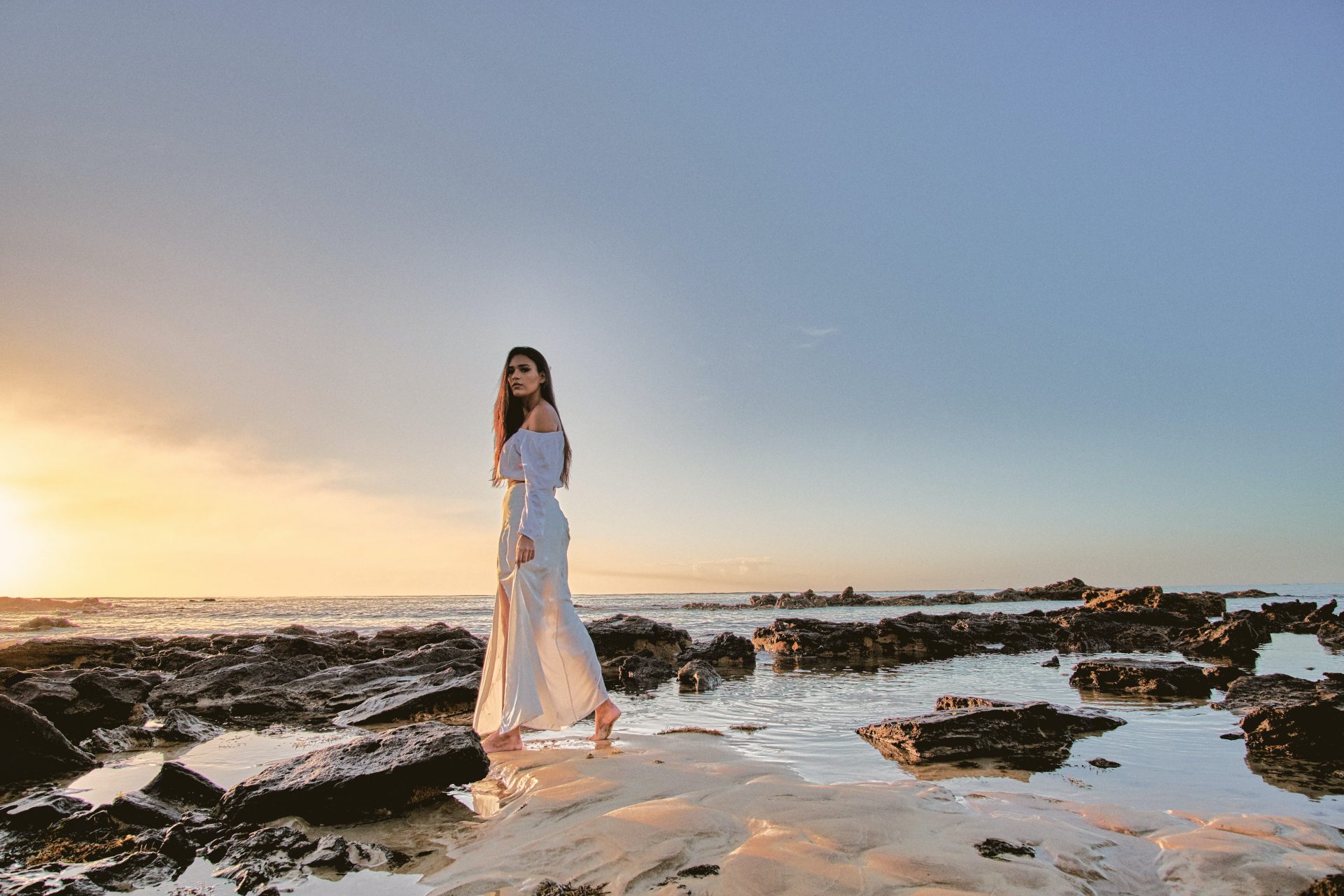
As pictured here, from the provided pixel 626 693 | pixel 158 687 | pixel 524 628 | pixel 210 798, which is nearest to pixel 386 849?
pixel 210 798

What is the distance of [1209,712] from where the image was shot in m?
6.23

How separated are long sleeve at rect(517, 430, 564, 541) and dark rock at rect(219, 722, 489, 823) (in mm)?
1698

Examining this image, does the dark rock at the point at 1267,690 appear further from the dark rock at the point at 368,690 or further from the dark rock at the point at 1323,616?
the dark rock at the point at 1323,616

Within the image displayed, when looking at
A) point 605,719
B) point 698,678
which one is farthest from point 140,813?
point 698,678

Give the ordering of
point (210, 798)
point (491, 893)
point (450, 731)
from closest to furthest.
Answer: point (491, 893), point (210, 798), point (450, 731)

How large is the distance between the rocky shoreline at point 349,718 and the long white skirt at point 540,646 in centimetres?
67

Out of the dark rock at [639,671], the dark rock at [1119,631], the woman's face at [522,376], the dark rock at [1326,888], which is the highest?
the woman's face at [522,376]

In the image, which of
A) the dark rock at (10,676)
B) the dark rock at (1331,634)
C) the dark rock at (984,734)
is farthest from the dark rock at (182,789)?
the dark rock at (1331,634)

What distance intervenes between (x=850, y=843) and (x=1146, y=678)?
7.10m

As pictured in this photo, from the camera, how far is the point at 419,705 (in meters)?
7.02

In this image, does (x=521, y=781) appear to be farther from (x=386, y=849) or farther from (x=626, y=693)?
(x=626, y=693)

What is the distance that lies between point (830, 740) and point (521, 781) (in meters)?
2.46

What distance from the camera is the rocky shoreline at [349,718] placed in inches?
119

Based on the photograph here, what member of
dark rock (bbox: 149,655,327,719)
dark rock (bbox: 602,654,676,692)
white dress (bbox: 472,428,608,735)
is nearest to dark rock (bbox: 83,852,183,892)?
white dress (bbox: 472,428,608,735)
